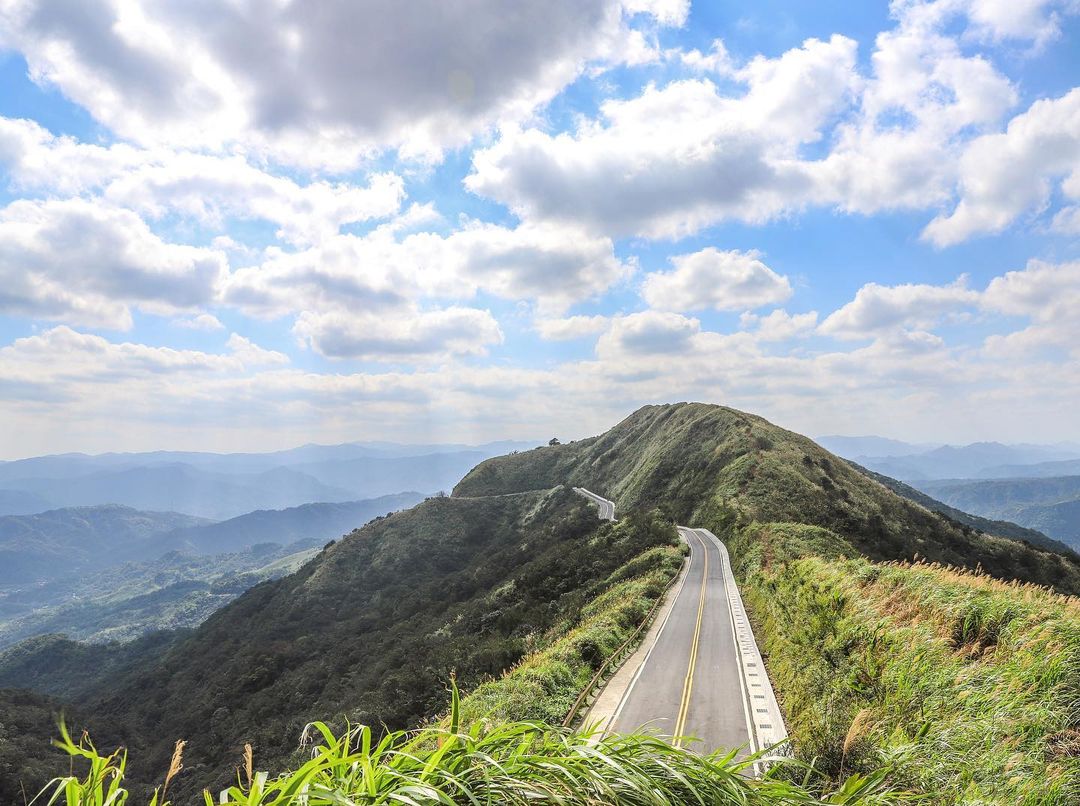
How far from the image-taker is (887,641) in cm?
1330

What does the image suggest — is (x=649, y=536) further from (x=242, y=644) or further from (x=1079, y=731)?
(x=242, y=644)

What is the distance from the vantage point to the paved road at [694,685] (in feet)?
58.5

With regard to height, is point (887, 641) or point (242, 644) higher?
point (887, 641)

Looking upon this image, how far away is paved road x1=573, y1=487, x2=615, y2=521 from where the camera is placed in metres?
88.2

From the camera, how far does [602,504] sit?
336ft

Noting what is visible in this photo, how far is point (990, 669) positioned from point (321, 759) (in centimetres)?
1184

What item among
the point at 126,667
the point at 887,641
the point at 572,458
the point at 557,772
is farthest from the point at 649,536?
the point at 126,667

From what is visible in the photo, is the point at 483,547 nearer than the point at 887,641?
No

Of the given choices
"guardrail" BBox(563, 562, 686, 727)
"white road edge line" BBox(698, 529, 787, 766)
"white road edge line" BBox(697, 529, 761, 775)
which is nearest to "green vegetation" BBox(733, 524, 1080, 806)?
"white road edge line" BBox(698, 529, 787, 766)

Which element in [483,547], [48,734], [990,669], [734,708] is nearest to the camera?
[990,669]

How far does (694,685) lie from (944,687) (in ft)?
42.2

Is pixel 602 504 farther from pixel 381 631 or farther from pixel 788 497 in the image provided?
pixel 381 631

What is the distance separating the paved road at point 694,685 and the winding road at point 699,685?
3 centimetres

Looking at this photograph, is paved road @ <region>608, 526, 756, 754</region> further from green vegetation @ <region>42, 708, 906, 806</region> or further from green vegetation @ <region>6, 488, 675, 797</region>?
green vegetation @ <region>42, 708, 906, 806</region>
